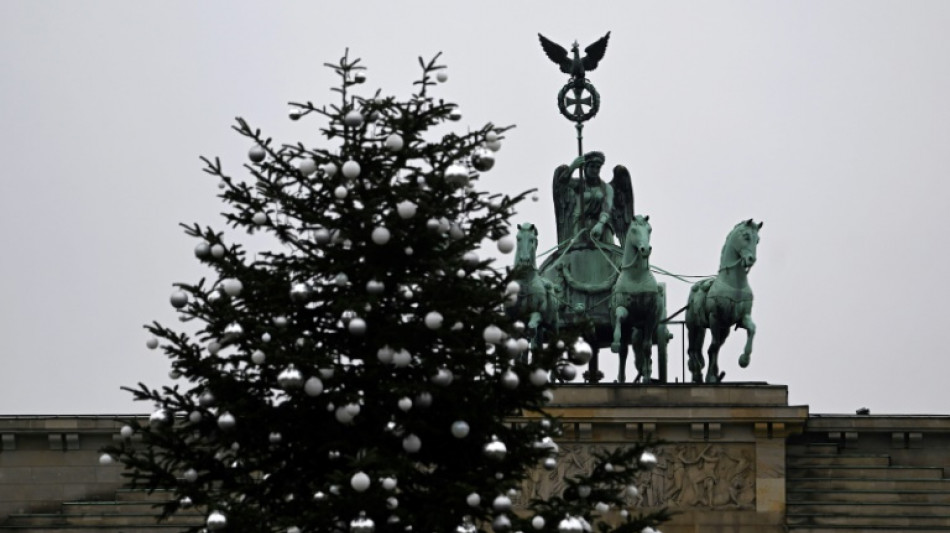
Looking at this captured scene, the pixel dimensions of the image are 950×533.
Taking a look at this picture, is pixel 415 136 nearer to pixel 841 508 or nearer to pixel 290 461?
pixel 290 461

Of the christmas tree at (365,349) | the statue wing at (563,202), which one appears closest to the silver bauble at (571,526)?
the christmas tree at (365,349)

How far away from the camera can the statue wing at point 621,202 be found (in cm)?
4581

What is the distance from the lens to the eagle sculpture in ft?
151

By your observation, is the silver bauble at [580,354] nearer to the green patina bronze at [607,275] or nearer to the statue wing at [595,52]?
the green patina bronze at [607,275]

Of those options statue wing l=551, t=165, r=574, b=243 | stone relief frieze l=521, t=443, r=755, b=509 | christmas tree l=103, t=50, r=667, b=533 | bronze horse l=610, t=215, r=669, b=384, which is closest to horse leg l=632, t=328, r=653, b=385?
bronze horse l=610, t=215, r=669, b=384

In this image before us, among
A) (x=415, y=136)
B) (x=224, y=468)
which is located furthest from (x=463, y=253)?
(x=224, y=468)

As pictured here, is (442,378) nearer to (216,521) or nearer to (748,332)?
(216,521)

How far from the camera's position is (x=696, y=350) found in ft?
139

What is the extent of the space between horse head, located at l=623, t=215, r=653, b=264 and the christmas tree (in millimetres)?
19416

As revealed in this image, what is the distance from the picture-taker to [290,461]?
2136 centimetres

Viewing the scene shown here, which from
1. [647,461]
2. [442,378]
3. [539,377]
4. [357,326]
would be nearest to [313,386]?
[357,326]

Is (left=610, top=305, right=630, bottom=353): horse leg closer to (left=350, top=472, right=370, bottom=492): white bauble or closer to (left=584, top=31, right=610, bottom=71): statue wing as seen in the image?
(left=584, top=31, right=610, bottom=71): statue wing

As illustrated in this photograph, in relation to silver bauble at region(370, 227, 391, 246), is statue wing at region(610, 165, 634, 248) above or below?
above

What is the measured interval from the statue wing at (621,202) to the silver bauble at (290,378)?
25514 mm
